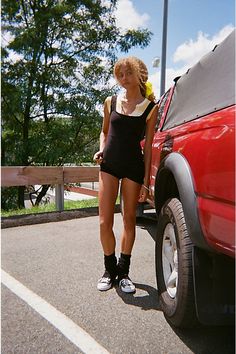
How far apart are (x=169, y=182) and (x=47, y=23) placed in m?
9.23

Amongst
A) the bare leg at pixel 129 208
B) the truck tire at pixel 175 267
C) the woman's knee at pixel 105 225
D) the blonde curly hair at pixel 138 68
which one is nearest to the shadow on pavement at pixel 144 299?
the truck tire at pixel 175 267

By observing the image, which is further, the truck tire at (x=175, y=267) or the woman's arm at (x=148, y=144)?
the woman's arm at (x=148, y=144)

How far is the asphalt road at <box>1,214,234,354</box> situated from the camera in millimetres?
2141

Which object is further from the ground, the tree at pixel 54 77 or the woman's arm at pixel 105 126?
the tree at pixel 54 77

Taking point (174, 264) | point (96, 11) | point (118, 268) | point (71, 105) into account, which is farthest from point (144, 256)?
point (96, 11)

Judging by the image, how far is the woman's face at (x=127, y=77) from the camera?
9.25 ft

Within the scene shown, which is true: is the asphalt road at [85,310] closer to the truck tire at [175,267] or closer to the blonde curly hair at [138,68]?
the truck tire at [175,267]

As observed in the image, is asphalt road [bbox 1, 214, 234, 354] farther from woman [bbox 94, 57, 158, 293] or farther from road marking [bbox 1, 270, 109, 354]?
woman [bbox 94, 57, 158, 293]

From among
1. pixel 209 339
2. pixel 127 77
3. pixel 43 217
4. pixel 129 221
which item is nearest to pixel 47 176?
pixel 43 217

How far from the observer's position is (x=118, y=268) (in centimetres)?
312

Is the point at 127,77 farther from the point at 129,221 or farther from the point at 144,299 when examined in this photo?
the point at 144,299

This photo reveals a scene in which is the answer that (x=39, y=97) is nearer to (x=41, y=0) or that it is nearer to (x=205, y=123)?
(x=41, y=0)

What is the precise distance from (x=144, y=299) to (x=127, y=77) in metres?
1.84

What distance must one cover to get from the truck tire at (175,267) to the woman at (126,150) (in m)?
0.42
